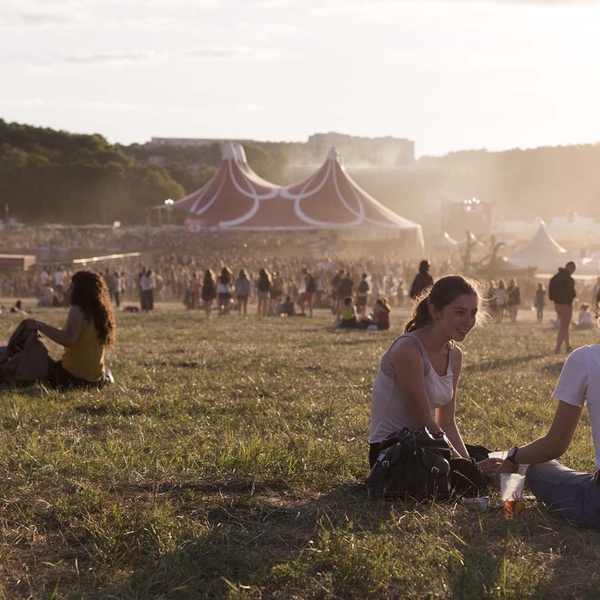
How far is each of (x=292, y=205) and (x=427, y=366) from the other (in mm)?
42641

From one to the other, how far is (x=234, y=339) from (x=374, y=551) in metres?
9.79

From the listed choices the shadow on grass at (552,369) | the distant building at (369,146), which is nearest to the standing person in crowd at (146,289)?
the shadow on grass at (552,369)

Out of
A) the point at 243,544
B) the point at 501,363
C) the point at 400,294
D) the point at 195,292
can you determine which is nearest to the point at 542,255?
the point at 400,294

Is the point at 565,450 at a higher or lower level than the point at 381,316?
higher

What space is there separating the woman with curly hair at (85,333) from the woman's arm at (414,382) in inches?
140

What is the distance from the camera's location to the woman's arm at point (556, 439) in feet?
11.8

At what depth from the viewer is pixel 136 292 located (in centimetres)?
2905

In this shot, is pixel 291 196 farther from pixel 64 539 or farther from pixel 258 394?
pixel 64 539

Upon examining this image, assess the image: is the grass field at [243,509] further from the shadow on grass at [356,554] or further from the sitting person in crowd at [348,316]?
the sitting person in crowd at [348,316]

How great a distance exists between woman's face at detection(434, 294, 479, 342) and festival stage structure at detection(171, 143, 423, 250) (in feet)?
133

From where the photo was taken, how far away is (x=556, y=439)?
369cm

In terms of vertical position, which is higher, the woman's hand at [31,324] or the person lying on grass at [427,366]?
the person lying on grass at [427,366]

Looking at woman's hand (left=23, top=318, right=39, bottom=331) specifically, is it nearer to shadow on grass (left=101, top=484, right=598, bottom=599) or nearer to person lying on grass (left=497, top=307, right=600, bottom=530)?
shadow on grass (left=101, top=484, right=598, bottom=599)

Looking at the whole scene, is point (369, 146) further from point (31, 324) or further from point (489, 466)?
point (489, 466)
